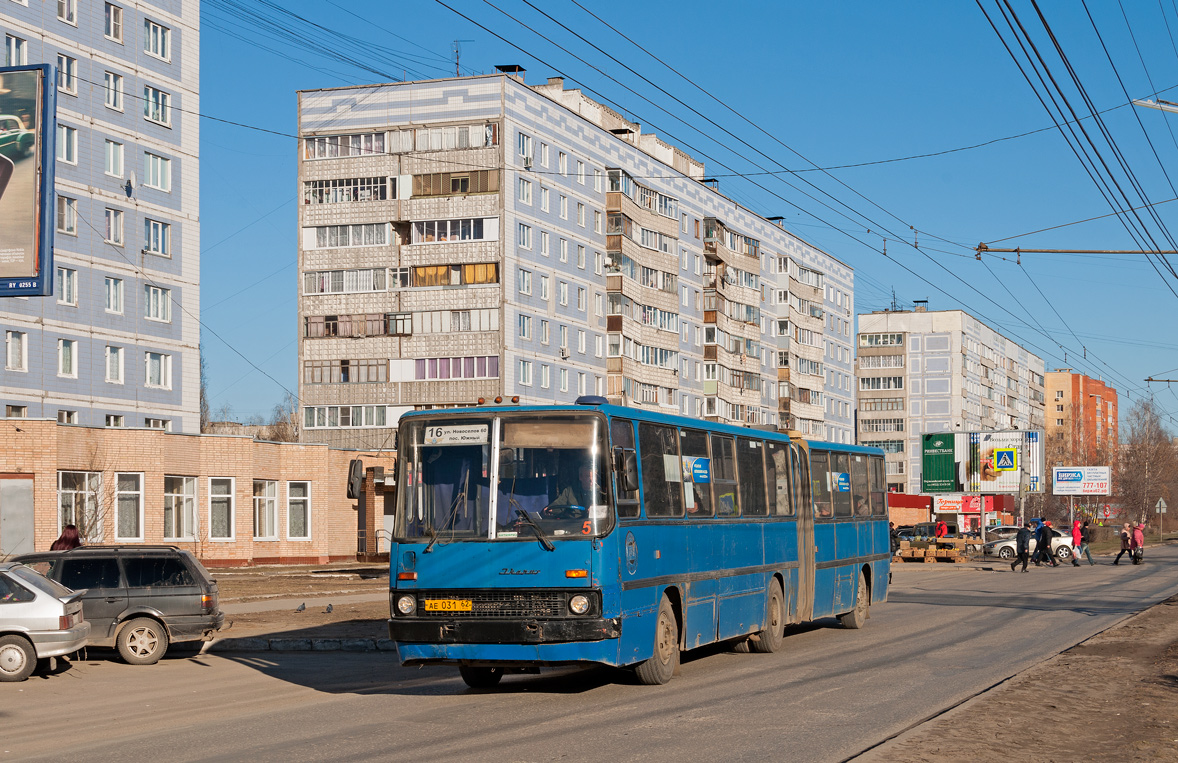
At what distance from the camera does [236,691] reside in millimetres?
15195

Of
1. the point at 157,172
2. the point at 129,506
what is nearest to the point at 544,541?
the point at 129,506

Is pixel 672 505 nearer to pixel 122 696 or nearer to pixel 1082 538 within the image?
pixel 122 696

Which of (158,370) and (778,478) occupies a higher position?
(158,370)

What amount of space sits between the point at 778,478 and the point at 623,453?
5.89 m

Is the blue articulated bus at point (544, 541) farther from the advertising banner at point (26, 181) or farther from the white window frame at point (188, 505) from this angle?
the white window frame at point (188, 505)

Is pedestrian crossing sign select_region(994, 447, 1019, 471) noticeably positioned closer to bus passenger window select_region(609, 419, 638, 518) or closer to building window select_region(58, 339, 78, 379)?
building window select_region(58, 339, 78, 379)

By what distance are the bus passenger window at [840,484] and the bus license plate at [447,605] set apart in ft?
33.1

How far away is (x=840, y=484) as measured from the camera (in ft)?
74.4

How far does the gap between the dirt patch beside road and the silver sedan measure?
35.2 feet

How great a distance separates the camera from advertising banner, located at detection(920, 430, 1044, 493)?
257 feet

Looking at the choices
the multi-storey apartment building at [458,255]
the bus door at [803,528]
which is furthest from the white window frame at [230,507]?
the bus door at [803,528]

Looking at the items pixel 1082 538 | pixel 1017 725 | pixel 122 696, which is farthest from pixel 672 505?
pixel 1082 538

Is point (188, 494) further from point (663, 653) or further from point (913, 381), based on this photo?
point (913, 381)

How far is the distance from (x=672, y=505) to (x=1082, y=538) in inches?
1898
